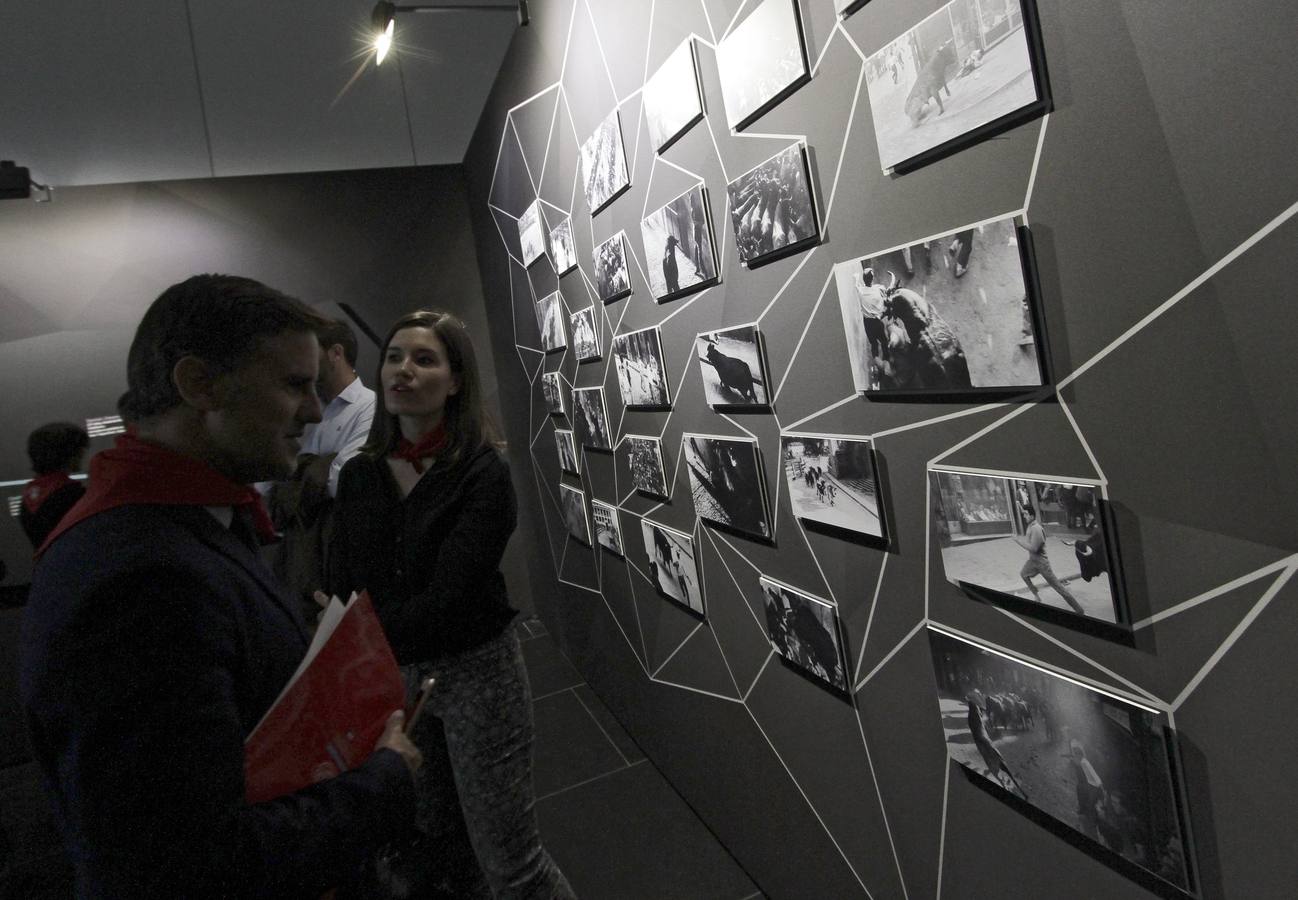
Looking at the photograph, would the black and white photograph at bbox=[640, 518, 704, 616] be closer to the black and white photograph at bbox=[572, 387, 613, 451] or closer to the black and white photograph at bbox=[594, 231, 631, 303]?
the black and white photograph at bbox=[572, 387, 613, 451]

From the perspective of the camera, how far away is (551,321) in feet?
10.2

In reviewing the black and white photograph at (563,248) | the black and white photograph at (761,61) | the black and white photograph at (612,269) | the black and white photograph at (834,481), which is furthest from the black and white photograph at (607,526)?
the black and white photograph at (761,61)

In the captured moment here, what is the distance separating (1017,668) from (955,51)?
34.2 inches

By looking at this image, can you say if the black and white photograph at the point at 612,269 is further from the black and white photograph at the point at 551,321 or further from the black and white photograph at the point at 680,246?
the black and white photograph at the point at 551,321

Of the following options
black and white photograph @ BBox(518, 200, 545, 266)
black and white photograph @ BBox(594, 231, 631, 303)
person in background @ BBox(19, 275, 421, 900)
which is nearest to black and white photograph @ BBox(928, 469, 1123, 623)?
person in background @ BBox(19, 275, 421, 900)

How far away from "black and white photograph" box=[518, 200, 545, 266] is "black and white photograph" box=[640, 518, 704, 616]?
1449 millimetres

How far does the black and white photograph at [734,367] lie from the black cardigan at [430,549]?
561 millimetres

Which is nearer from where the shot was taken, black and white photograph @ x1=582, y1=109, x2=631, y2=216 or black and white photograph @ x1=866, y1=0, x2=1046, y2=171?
black and white photograph @ x1=866, y1=0, x2=1046, y2=171

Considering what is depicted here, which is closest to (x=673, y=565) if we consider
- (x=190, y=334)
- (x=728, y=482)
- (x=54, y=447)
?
(x=728, y=482)

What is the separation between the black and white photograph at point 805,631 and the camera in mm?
1437

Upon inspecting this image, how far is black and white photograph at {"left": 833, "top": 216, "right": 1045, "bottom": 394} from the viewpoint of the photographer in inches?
35.3

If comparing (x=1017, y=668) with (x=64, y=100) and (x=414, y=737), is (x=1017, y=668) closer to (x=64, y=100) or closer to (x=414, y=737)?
(x=414, y=737)

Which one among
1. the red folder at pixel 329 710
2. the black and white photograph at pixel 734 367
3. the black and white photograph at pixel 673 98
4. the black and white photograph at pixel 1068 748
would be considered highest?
the black and white photograph at pixel 673 98

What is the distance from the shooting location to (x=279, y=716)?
83cm
